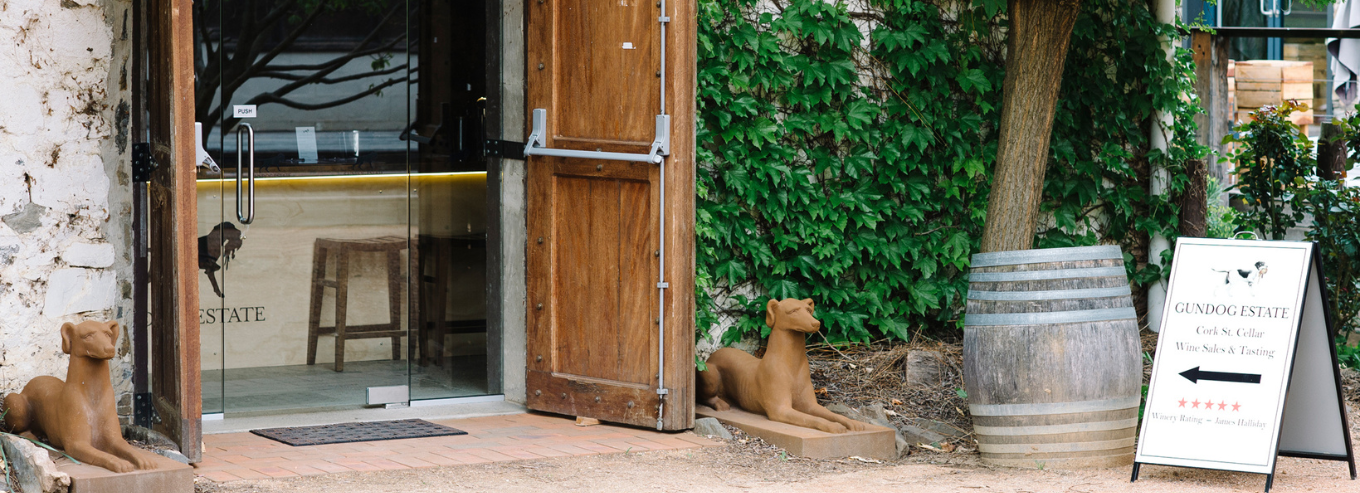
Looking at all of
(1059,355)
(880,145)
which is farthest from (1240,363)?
(880,145)

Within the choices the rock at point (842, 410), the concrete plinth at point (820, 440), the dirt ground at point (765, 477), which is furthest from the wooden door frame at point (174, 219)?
the rock at point (842, 410)

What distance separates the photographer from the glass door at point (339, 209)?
19.5ft

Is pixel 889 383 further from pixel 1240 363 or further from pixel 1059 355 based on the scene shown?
pixel 1240 363

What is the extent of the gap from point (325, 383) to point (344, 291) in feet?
1.44

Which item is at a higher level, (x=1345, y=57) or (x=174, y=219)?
(x=1345, y=57)

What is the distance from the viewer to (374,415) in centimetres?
593

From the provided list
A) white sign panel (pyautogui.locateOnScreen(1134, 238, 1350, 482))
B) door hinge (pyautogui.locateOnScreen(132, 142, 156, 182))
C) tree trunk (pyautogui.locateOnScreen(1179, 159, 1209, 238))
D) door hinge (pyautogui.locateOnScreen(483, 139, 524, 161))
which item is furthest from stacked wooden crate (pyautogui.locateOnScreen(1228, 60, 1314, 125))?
door hinge (pyautogui.locateOnScreen(132, 142, 156, 182))

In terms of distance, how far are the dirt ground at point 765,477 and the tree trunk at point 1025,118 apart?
1185mm

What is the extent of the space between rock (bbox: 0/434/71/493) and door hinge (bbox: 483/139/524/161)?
Answer: 2.37 metres

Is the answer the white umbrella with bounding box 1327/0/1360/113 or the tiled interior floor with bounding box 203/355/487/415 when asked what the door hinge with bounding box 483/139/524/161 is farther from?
the white umbrella with bounding box 1327/0/1360/113

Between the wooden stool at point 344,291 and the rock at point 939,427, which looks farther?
the wooden stool at point 344,291

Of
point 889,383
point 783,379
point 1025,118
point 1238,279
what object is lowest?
point 889,383

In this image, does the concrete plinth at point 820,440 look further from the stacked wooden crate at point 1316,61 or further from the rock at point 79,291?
the stacked wooden crate at point 1316,61

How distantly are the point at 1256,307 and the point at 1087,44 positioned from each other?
2612mm
